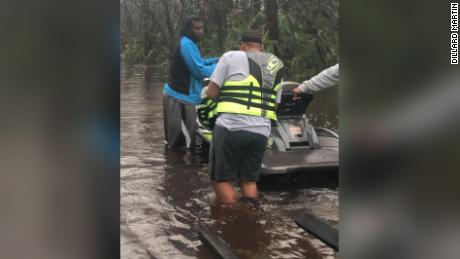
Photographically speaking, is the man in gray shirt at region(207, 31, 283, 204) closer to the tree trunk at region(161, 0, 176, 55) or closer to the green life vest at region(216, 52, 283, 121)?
the green life vest at region(216, 52, 283, 121)

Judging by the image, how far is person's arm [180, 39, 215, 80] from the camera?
724cm

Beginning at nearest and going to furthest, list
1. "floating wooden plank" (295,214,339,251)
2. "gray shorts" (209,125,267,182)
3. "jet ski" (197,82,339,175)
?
1. "floating wooden plank" (295,214,339,251)
2. "gray shorts" (209,125,267,182)
3. "jet ski" (197,82,339,175)

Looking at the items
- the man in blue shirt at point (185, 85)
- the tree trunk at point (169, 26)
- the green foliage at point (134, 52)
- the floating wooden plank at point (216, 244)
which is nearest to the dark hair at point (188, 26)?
the man in blue shirt at point (185, 85)

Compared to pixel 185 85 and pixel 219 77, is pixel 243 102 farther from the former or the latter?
pixel 185 85

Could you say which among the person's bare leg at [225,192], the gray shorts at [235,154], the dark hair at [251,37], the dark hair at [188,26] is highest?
the dark hair at [188,26]

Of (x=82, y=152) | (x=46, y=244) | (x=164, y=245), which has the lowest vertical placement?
(x=164, y=245)

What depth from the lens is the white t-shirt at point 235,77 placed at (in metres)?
4.74

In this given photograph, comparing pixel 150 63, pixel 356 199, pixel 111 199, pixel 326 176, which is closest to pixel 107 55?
pixel 111 199

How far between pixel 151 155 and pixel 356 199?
6466 millimetres

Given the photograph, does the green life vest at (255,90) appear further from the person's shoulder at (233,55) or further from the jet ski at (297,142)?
the jet ski at (297,142)

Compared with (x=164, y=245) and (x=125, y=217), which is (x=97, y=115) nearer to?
(x=164, y=245)

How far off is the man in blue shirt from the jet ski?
4.48 feet

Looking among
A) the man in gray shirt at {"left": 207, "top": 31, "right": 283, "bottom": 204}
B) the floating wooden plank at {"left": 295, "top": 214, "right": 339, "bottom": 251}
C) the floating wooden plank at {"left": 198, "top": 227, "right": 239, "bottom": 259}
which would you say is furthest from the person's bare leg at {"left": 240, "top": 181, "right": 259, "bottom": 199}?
the floating wooden plank at {"left": 295, "top": 214, "right": 339, "bottom": 251}

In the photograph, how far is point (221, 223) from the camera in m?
4.71
